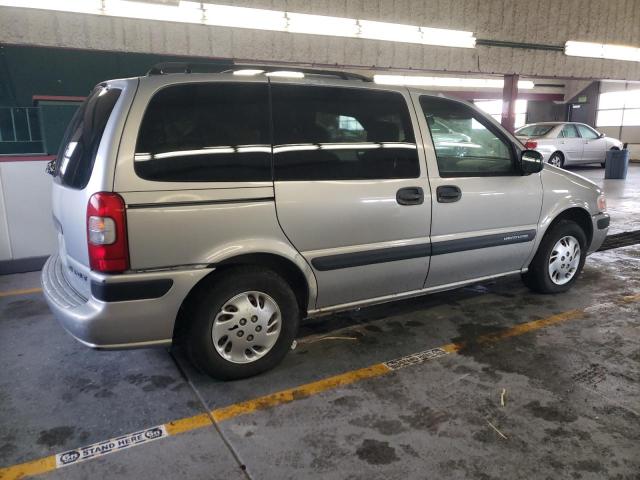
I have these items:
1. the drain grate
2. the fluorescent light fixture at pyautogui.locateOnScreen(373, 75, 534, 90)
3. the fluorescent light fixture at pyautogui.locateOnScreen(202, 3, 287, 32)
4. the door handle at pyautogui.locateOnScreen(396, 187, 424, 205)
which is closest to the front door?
the door handle at pyautogui.locateOnScreen(396, 187, 424, 205)

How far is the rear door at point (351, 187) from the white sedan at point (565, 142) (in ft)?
39.9

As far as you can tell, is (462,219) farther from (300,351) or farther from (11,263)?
(11,263)

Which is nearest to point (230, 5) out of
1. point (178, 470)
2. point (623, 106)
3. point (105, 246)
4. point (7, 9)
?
point (7, 9)

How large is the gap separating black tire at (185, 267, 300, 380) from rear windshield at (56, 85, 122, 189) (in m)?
0.86

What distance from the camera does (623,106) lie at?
22109mm

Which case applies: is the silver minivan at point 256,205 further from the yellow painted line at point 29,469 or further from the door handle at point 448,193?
the yellow painted line at point 29,469

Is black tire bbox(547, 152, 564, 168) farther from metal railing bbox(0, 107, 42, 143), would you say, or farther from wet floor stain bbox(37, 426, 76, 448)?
wet floor stain bbox(37, 426, 76, 448)

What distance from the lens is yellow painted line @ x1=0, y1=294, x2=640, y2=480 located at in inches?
87.7

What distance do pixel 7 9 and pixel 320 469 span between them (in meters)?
7.61

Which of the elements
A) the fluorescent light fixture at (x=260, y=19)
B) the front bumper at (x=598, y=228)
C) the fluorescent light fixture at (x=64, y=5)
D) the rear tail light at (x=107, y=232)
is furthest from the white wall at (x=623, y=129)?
the rear tail light at (x=107, y=232)

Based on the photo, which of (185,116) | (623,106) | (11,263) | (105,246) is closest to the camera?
(105,246)

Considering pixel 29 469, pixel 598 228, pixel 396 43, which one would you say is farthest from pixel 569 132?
pixel 29 469

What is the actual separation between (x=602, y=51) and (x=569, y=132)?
2644 mm

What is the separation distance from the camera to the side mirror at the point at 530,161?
377 centimetres
